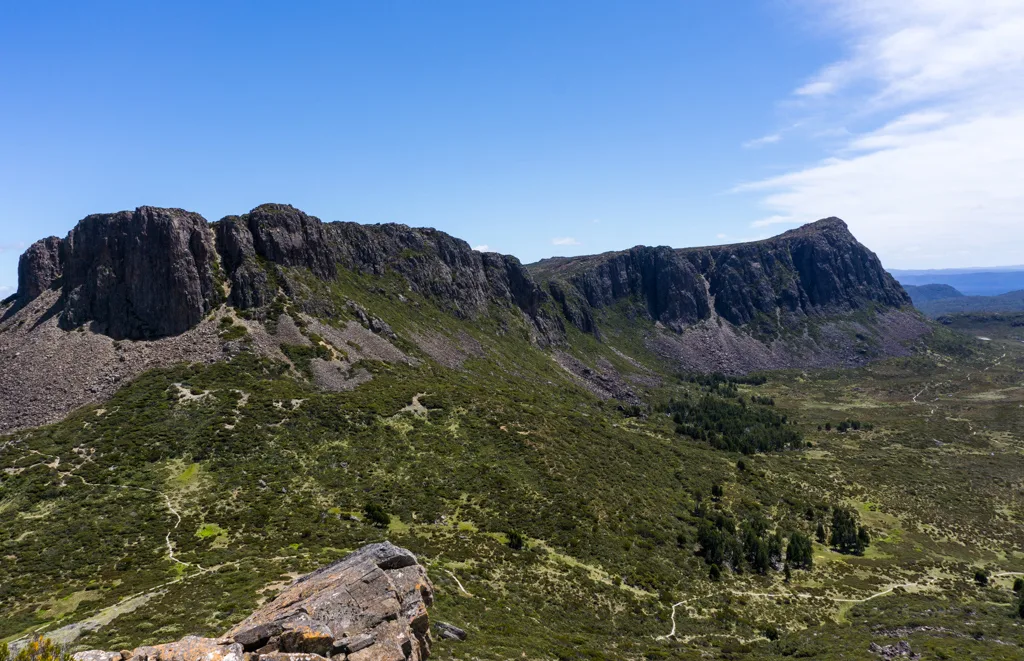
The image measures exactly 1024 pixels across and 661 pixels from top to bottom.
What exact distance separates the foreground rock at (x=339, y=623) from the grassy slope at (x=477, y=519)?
26.4ft

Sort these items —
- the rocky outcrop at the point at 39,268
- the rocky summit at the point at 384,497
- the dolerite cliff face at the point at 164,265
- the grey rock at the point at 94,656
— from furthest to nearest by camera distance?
the rocky outcrop at the point at 39,268 → the dolerite cliff face at the point at 164,265 → the rocky summit at the point at 384,497 → the grey rock at the point at 94,656

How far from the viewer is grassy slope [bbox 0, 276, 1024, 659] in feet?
130

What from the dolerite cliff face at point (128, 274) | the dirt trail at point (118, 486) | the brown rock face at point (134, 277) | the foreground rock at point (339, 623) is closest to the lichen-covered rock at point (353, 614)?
the foreground rock at point (339, 623)

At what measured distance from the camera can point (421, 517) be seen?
57094 mm

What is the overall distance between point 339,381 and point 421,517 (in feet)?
146

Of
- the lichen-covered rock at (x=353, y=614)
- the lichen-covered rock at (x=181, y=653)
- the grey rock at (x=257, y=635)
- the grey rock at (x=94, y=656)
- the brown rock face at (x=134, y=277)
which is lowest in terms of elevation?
the lichen-covered rock at (x=353, y=614)

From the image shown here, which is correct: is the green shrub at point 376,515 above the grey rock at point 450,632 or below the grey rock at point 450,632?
below

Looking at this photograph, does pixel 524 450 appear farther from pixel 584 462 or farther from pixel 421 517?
pixel 421 517

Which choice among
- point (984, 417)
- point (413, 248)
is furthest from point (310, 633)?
point (984, 417)

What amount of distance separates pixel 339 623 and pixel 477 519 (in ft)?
125

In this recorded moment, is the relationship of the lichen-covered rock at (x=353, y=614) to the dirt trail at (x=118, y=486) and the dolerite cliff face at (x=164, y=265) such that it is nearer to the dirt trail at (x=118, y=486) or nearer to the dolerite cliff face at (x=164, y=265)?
the dirt trail at (x=118, y=486)

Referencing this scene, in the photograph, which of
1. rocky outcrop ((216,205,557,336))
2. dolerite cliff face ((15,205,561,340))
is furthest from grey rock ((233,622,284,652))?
rocky outcrop ((216,205,557,336))

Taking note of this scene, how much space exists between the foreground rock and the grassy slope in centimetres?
806

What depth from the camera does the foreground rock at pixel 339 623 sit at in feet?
59.5
